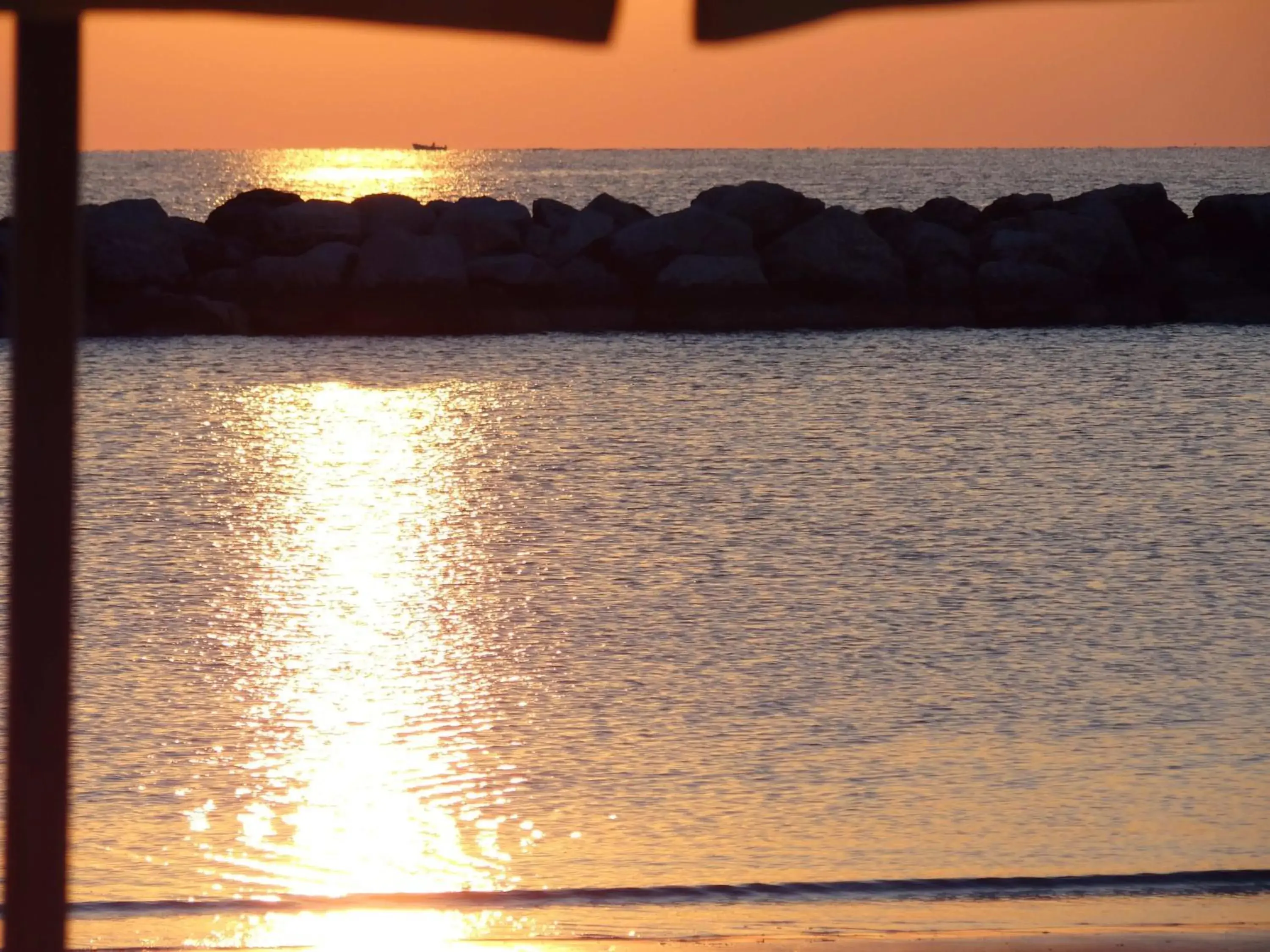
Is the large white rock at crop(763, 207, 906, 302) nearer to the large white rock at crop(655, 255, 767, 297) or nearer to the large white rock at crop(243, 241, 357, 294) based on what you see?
the large white rock at crop(655, 255, 767, 297)

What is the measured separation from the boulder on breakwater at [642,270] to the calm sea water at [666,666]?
726 centimetres

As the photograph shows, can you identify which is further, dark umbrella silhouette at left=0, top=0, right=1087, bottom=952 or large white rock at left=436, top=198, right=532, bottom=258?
large white rock at left=436, top=198, right=532, bottom=258

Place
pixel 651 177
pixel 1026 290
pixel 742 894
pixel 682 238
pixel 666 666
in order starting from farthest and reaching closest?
1. pixel 651 177
2. pixel 1026 290
3. pixel 682 238
4. pixel 666 666
5. pixel 742 894

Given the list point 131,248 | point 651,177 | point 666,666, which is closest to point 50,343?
point 666,666

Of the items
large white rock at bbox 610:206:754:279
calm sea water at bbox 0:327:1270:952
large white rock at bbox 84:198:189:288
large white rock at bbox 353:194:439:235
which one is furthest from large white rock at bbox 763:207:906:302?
large white rock at bbox 84:198:189:288

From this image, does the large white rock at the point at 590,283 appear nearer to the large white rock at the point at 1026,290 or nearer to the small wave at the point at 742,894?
the large white rock at the point at 1026,290

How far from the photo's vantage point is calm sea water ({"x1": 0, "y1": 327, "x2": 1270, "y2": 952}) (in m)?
6.09

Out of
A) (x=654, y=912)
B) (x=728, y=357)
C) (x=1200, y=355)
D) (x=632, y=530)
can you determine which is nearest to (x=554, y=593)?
(x=632, y=530)

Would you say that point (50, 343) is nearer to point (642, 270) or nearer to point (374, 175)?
point (642, 270)

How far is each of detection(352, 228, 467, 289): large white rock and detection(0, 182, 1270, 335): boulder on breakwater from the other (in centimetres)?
3

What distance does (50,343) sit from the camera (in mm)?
2762

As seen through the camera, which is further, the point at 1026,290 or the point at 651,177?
the point at 651,177

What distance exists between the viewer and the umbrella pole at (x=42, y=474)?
2760 mm

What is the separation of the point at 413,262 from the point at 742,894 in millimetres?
23005
